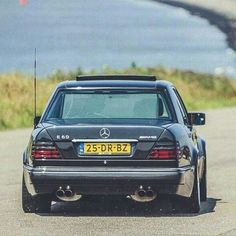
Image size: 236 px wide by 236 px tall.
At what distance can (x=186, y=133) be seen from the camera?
543 inches

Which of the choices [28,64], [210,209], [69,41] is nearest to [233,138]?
[210,209]

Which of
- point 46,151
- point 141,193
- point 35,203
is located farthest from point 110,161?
point 35,203

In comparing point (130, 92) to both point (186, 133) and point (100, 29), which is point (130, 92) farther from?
point (100, 29)

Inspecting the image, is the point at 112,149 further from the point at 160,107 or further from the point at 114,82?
the point at 114,82

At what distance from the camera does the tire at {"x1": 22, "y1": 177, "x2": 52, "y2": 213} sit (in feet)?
45.1

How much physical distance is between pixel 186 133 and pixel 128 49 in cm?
3345

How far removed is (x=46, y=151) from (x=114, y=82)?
1621 millimetres

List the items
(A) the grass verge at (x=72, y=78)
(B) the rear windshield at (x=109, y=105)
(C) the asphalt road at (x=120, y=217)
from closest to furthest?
(C) the asphalt road at (x=120, y=217)
(B) the rear windshield at (x=109, y=105)
(A) the grass verge at (x=72, y=78)

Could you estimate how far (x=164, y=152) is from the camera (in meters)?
13.3

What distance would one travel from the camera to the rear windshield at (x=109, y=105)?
14172 mm

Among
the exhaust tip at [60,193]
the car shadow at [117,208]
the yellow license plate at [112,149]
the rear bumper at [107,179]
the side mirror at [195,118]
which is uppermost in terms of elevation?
the yellow license plate at [112,149]

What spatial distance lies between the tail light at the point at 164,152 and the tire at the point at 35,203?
4.24 ft

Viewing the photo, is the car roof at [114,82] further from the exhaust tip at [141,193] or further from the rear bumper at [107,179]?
the exhaust tip at [141,193]

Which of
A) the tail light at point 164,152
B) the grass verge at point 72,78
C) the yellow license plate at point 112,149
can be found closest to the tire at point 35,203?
the yellow license plate at point 112,149
